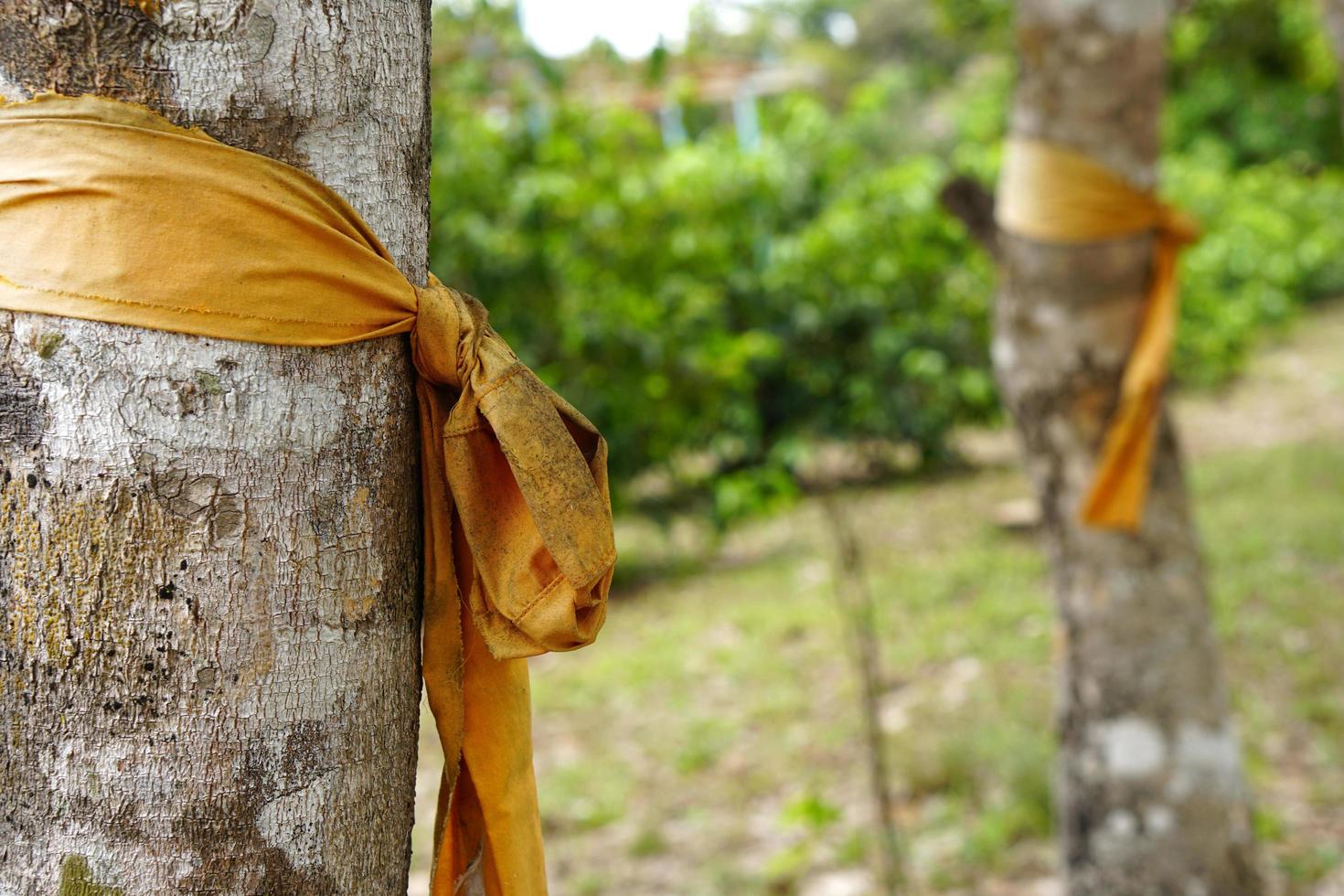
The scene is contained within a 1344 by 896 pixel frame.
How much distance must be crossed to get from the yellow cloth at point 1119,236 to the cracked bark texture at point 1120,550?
32 millimetres

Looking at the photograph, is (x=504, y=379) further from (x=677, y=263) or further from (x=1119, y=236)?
(x=677, y=263)

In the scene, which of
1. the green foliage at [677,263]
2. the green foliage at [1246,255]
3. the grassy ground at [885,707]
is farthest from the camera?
the green foliage at [1246,255]

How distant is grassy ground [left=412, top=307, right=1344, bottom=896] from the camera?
330cm

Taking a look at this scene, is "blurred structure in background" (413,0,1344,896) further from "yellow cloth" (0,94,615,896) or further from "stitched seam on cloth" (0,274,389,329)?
"stitched seam on cloth" (0,274,389,329)

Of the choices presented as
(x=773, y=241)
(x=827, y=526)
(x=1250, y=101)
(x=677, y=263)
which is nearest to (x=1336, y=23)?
(x=677, y=263)

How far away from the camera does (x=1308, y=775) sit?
140 inches

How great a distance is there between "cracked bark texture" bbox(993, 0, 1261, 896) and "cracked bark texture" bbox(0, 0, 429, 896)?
2087 millimetres

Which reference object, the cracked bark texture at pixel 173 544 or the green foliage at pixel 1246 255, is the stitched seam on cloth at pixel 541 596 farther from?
the green foliage at pixel 1246 255

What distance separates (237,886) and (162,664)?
0.16m

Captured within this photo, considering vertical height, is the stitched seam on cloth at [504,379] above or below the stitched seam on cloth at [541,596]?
above

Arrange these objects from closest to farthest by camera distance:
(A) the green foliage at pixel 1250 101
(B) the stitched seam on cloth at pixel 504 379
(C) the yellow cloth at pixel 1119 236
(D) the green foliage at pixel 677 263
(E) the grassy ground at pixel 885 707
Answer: (B) the stitched seam on cloth at pixel 504 379 → (C) the yellow cloth at pixel 1119 236 → (E) the grassy ground at pixel 885 707 → (D) the green foliage at pixel 677 263 → (A) the green foliage at pixel 1250 101

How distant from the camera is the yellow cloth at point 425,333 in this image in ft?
2.49

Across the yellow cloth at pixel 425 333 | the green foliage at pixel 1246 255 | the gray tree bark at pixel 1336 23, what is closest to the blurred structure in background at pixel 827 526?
the gray tree bark at pixel 1336 23

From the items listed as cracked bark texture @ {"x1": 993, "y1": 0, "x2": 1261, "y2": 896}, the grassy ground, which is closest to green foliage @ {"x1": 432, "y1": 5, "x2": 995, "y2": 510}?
the grassy ground
